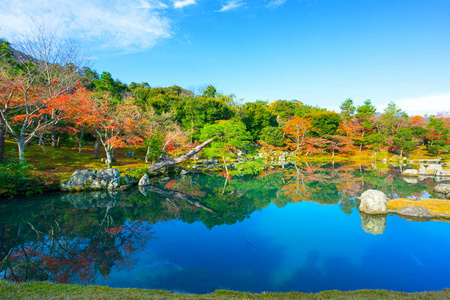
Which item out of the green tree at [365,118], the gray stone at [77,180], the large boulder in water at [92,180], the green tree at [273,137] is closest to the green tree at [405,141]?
the green tree at [365,118]

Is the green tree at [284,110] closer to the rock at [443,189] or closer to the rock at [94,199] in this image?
the rock at [443,189]

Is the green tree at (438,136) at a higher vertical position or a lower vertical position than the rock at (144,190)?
higher

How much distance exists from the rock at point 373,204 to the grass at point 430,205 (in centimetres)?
84

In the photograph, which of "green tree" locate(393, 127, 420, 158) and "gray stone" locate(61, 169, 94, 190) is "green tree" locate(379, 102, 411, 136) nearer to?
"green tree" locate(393, 127, 420, 158)

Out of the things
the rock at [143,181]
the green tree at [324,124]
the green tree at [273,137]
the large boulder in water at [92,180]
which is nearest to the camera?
the large boulder in water at [92,180]

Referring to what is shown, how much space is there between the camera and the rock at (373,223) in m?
8.49

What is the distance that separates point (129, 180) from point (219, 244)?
11972mm

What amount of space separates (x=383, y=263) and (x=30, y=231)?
1261cm

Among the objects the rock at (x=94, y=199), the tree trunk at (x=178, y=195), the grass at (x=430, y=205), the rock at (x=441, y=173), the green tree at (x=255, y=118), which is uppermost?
the green tree at (x=255, y=118)

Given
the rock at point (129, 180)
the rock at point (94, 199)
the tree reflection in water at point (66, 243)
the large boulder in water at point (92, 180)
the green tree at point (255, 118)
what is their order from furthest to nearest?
the green tree at point (255, 118) < the rock at point (129, 180) < the large boulder in water at point (92, 180) < the rock at point (94, 199) < the tree reflection in water at point (66, 243)

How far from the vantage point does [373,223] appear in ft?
30.2

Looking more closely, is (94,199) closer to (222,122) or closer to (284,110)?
(222,122)

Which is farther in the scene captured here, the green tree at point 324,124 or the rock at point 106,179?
the green tree at point 324,124

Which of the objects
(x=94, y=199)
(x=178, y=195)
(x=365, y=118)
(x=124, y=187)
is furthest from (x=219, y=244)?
(x=365, y=118)
